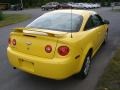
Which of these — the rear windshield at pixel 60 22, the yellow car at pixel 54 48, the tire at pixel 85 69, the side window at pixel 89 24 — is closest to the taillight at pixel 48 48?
the yellow car at pixel 54 48

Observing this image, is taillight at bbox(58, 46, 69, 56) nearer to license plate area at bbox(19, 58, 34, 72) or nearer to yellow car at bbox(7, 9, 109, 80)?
yellow car at bbox(7, 9, 109, 80)

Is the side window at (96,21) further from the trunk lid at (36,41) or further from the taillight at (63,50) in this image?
the taillight at (63,50)

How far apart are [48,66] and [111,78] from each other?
168 centimetres

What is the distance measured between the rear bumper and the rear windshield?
107 centimetres

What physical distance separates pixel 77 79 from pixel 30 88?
47.1 inches

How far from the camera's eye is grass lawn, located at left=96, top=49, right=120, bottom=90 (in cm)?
587

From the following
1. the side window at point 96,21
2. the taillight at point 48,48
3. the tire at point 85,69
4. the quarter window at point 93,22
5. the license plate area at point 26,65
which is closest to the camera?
the taillight at point 48,48

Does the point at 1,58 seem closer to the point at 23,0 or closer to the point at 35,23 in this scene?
the point at 35,23

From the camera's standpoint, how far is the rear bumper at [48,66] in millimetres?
5484

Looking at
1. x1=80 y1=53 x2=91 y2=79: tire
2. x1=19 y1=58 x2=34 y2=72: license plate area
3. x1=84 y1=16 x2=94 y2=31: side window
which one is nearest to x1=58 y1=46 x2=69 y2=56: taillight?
x1=19 y1=58 x2=34 y2=72: license plate area

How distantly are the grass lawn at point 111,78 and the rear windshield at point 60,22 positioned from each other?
1290 mm

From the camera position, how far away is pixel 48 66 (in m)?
5.50

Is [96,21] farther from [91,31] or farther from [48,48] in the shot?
[48,48]

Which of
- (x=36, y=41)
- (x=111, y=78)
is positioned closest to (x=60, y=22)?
(x=36, y=41)
